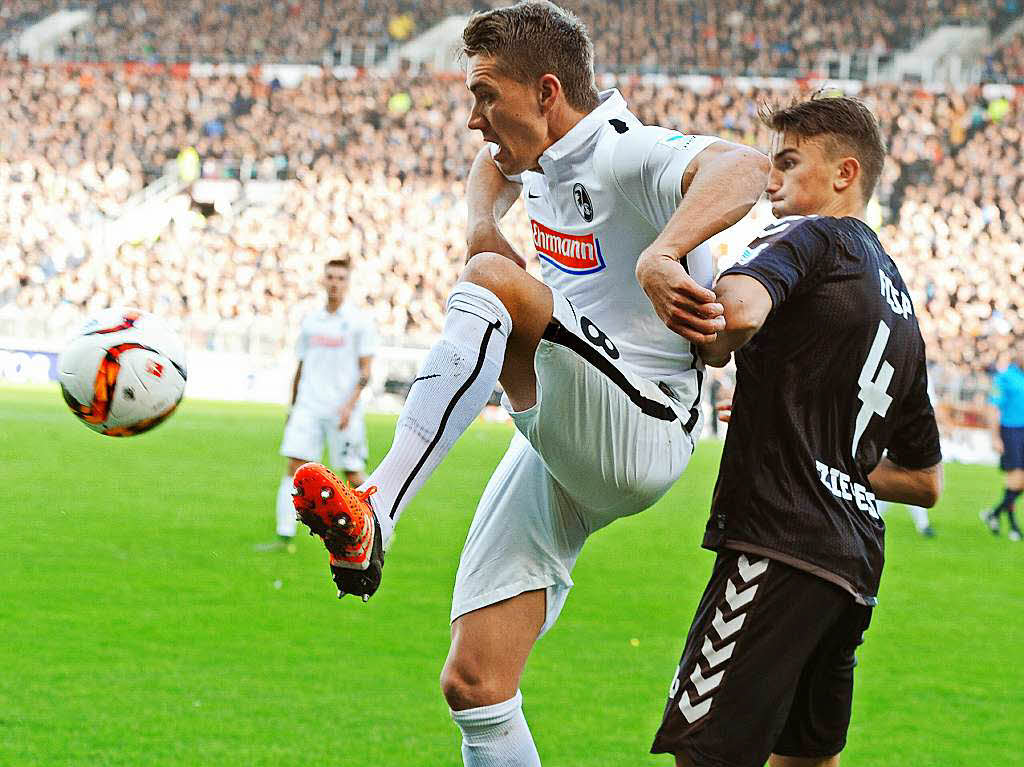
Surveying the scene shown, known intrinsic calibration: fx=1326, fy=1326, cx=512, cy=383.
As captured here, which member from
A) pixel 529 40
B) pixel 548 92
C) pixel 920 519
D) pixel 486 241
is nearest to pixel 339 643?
pixel 486 241

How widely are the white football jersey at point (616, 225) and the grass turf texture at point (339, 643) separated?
2.17 metres

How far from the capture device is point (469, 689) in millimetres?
3576

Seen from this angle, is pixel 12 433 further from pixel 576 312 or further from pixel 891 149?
pixel 891 149

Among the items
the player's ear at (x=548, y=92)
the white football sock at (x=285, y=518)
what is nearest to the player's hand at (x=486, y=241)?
the player's ear at (x=548, y=92)

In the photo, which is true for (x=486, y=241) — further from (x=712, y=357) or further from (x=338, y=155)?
(x=338, y=155)

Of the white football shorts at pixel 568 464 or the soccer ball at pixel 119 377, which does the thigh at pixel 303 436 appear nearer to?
the soccer ball at pixel 119 377

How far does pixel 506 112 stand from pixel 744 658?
153 cm

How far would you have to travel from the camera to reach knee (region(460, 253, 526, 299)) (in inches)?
122

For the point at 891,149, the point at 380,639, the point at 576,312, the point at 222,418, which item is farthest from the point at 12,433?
the point at 891,149

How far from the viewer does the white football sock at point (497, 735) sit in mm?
3588

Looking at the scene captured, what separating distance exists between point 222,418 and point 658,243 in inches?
761

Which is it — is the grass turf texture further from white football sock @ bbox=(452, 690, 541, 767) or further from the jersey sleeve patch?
the jersey sleeve patch

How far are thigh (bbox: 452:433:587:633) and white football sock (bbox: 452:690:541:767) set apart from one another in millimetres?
275

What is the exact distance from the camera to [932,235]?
2739 centimetres
